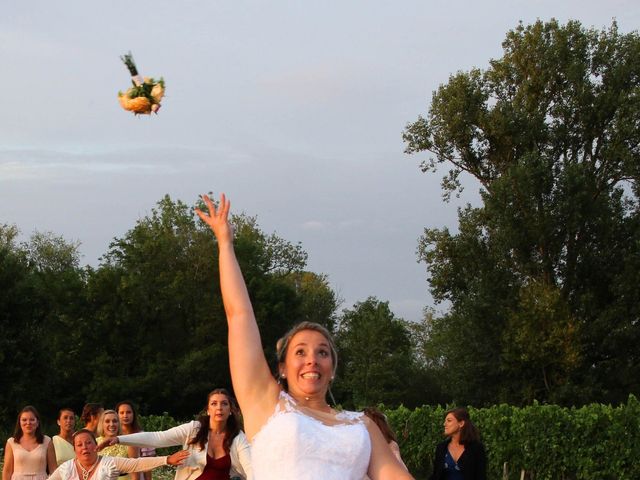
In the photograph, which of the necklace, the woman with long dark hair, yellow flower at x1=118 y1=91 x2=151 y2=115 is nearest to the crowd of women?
yellow flower at x1=118 y1=91 x2=151 y2=115

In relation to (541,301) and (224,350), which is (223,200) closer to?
(541,301)

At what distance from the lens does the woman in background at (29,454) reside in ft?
40.6

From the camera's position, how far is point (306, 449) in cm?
421

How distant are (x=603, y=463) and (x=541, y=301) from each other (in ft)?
65.8

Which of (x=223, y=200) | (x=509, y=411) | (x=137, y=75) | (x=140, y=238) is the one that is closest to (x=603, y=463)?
(x=509, y=411)

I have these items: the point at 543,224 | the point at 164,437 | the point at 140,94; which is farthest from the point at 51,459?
the point at 543,224

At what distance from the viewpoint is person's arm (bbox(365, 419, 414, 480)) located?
429cm

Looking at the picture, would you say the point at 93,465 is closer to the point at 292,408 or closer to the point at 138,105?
the point at 138,105

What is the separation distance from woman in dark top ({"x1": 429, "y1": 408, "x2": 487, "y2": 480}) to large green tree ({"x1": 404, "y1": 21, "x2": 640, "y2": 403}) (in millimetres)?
34078

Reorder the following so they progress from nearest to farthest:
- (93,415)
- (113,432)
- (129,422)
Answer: (113,432) → (129,422) → (93,415)

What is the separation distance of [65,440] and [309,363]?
32.8 feet

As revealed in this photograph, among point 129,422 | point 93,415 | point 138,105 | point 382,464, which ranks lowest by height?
point 382,464

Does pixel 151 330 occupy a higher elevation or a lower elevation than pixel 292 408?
higher

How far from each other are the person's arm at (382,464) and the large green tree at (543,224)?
42.0m
